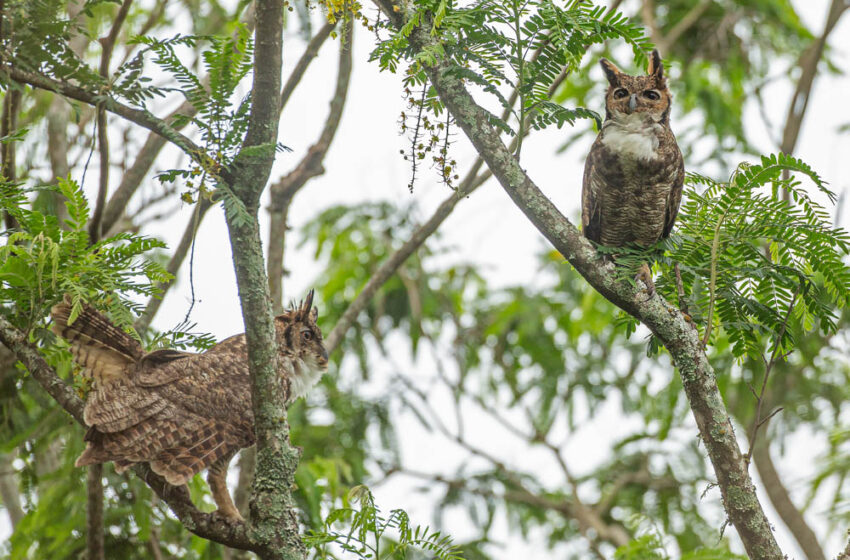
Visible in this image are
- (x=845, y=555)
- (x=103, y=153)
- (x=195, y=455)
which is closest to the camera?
(x=845, y=555)

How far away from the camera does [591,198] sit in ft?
13.3

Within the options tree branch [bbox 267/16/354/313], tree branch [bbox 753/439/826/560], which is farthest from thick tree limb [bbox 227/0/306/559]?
tree branch [bbox 753/439/826/560]

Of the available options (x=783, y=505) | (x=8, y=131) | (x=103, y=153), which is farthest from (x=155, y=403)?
(x=783, y=505)

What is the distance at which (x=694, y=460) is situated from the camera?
7359mm

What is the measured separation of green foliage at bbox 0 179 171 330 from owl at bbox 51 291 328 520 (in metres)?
0.09

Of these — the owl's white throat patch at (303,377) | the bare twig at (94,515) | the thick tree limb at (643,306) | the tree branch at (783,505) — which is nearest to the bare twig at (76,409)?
the bare twig at (94,515)

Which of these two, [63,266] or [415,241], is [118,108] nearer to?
[63,266]

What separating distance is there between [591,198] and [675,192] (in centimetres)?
40

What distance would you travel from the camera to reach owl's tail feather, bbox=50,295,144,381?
3188 mm

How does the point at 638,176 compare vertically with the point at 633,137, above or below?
below

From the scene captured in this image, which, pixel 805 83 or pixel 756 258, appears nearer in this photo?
pixel 756 258

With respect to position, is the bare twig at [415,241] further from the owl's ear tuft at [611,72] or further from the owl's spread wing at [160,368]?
the owl's spread wing at [160,368]

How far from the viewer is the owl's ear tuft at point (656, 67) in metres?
4.00

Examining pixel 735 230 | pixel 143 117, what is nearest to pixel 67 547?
pixel 143 117
